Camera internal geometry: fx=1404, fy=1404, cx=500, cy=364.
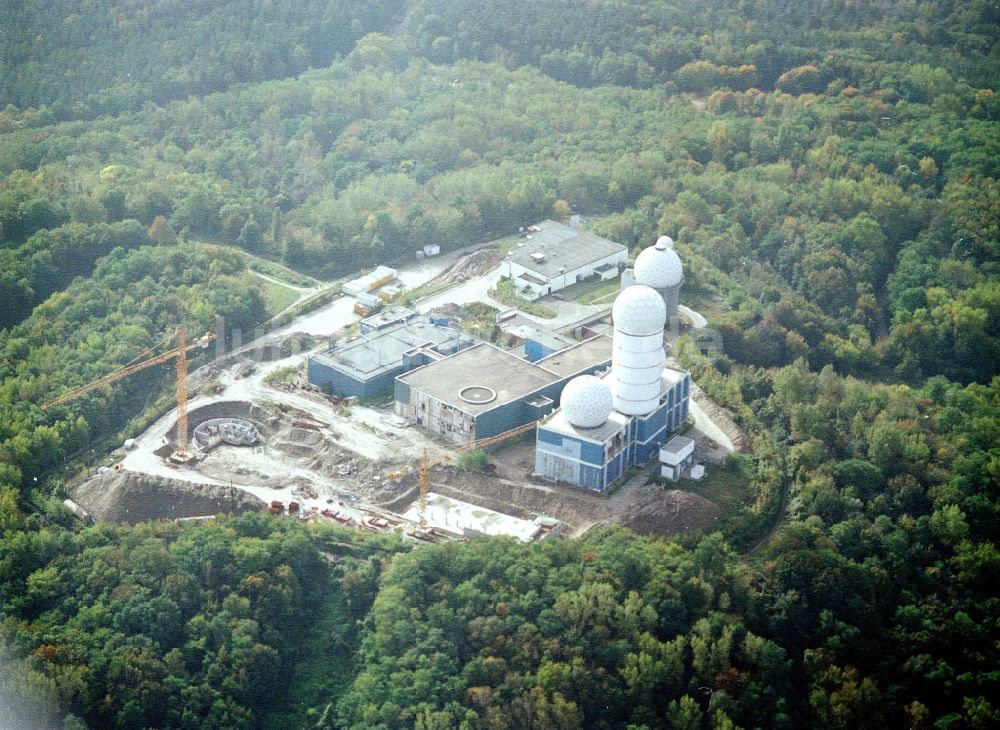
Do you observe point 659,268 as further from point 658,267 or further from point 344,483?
point 344,483

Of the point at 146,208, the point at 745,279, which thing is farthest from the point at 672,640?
the point at 146,208

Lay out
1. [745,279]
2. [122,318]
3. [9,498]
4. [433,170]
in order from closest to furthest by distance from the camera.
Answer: [9,498], [122,318], [745,279], [433,170]

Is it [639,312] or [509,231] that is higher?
[639,312]

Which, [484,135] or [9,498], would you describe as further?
[484,135]

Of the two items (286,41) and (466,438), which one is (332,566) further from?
(286,41)

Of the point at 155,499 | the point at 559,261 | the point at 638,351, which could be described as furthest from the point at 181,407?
the point at 559,261

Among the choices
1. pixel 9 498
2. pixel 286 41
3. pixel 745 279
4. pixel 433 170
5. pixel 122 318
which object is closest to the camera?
pixel 9 498
